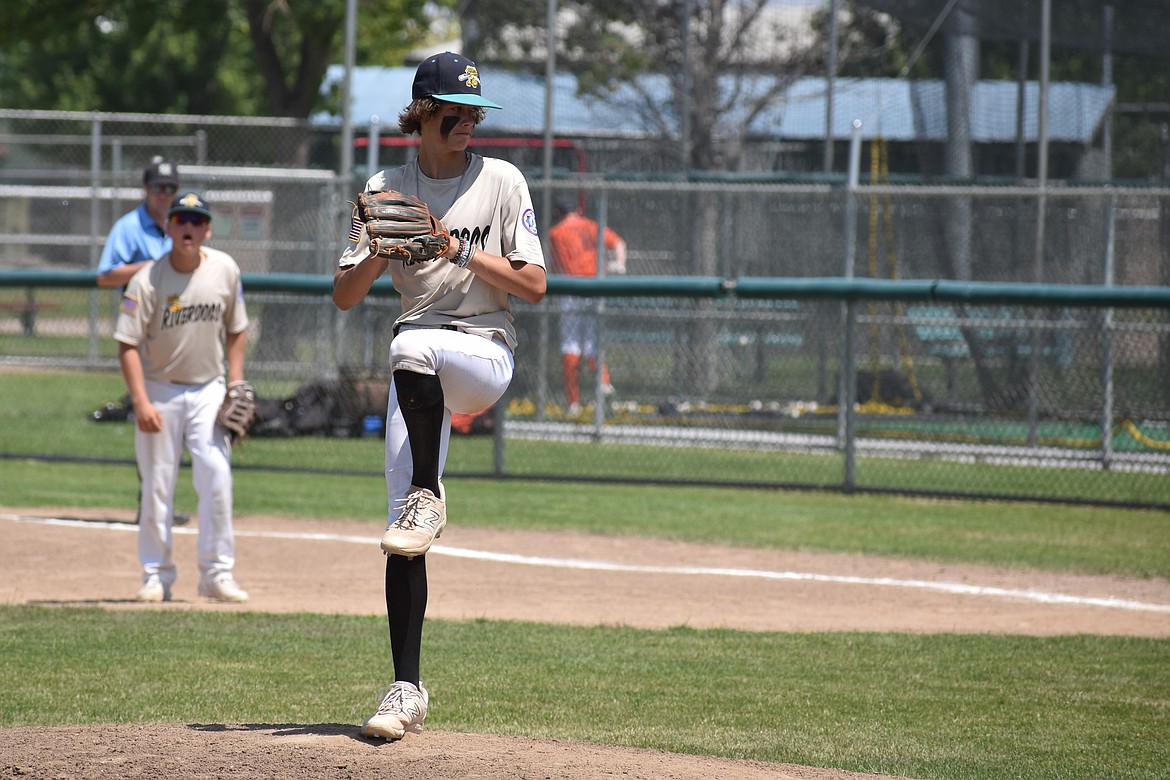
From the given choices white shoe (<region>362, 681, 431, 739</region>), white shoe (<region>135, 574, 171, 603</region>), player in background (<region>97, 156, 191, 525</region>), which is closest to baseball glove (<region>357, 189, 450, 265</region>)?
white shoe (<region>362, 681, 431, 739</region>)

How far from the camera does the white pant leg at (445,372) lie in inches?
167

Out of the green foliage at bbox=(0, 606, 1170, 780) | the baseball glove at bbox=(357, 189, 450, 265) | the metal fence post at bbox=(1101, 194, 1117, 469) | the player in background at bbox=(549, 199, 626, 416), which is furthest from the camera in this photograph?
the player in background at bbox=(549, 199, 626, 416)

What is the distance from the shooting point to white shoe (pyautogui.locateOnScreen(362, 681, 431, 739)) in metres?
4.16

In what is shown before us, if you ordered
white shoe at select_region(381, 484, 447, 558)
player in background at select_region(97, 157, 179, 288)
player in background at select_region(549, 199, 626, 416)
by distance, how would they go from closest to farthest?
white shoe at select_region(381, 484, 447, 558)
player in background at select_region(97, 157, 179, 288)
player in background at select_region(549, 199, 626, 416)

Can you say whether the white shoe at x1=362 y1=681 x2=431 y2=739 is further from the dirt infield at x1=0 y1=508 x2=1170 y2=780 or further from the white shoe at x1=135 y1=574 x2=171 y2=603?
the white shoe at x1=135 y1=574 x2=171 y2=603

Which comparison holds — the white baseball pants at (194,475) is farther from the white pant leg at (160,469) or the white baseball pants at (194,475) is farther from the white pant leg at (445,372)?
the white pant leg at (445,372)

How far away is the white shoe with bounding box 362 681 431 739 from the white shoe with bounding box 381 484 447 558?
0.43 m

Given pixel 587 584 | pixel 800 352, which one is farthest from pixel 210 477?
pixel 800 352

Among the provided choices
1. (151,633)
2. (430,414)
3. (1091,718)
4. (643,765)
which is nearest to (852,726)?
(1091,718)

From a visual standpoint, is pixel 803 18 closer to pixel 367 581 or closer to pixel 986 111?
pixel 986 111

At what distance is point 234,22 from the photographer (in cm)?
2341

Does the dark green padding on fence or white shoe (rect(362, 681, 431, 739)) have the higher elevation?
the dark green padding on fence

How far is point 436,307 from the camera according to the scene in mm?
4371

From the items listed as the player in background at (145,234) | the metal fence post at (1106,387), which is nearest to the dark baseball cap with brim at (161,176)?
the player in background at (145,234)
